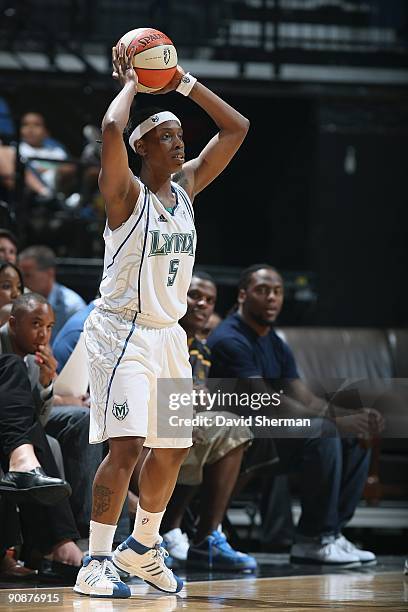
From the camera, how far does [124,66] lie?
15.7 feet

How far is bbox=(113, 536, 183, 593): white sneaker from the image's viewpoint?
488 cm

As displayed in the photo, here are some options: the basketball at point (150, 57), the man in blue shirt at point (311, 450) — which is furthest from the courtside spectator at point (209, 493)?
the basketball at point (150, 57)

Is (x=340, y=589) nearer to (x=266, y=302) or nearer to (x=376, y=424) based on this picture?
(x=376, y=424)

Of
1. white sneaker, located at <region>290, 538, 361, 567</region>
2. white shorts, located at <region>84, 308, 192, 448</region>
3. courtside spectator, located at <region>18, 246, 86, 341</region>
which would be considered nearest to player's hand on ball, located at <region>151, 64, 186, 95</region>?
white shorts, located at <region>84, 308, 192, 448</region>

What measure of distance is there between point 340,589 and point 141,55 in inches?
95.9

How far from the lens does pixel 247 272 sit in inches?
282

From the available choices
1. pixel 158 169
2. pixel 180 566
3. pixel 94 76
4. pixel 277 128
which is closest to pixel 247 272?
pixel 180 566

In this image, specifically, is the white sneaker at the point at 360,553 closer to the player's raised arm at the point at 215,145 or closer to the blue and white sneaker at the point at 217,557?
the blue and white sneaker at the point at 217,557

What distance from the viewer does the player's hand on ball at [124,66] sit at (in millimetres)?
4762

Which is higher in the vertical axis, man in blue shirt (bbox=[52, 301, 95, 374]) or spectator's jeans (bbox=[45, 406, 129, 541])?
man in blue shirt (bbox=[52, 301, 95, 374])

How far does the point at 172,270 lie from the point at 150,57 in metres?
0.84

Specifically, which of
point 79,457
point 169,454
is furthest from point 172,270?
point 79,457

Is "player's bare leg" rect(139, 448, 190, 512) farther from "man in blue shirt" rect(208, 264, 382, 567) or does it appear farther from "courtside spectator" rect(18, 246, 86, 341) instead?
"courtside spectator" rect(18, 246, 86, 341)

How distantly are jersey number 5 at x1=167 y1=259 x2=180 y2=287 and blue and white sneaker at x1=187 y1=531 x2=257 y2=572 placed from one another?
72.9 inches
